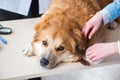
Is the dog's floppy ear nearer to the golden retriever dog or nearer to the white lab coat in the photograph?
the golden retriever dog

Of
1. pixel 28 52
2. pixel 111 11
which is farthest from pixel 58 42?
pixel 111 11

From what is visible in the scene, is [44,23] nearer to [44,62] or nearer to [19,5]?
[44,62]

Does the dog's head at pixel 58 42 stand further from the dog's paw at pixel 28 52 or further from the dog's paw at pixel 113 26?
the dog's paw at pixel 113 26

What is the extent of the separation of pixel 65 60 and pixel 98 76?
1.07 feet

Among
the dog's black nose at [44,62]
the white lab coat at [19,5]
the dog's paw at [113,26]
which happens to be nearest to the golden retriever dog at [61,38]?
the dog's black nose at [44,62]

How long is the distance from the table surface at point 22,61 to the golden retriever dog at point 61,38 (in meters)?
0.03

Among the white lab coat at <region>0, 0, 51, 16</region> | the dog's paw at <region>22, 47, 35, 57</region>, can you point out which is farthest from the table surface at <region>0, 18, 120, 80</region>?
the white lab coat at <region>0, 0, 51, 16</region>

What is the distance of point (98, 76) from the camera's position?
129 centimetres

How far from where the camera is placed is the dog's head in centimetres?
100

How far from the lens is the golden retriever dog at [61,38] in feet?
3.29

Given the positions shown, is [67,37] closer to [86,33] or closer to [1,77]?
[86,33]

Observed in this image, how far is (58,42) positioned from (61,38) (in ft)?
0.06

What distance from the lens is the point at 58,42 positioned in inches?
39.4

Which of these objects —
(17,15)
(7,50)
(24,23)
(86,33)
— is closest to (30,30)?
(24,23)
